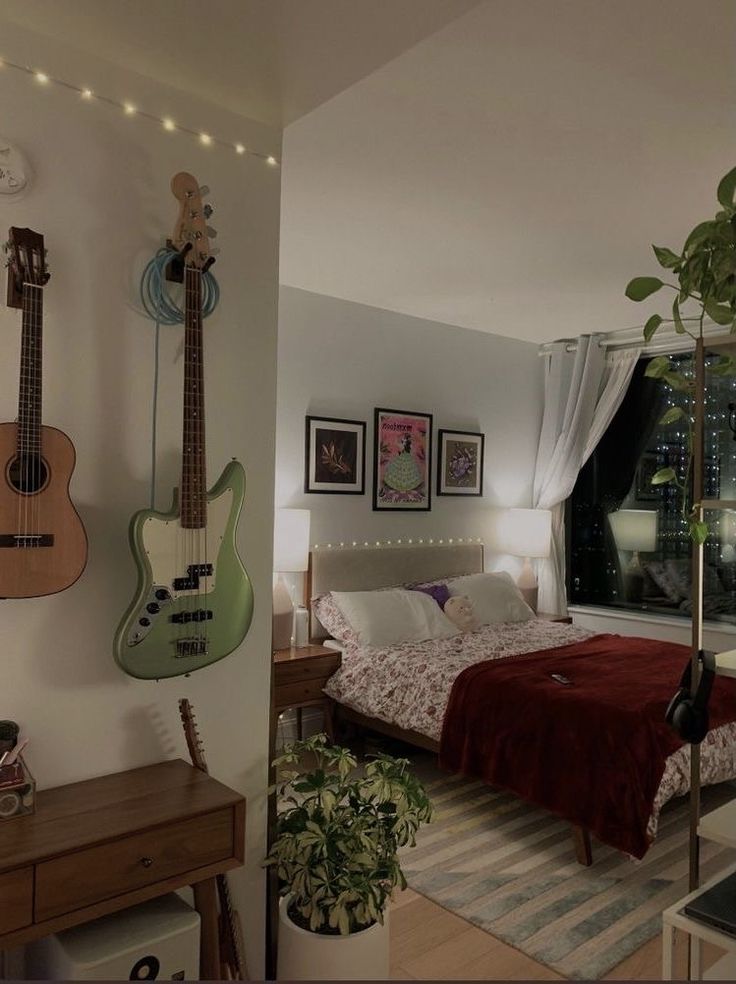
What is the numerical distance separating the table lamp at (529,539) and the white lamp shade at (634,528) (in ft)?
1.66

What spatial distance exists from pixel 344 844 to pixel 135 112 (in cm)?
195

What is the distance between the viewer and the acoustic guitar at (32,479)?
1635 mm

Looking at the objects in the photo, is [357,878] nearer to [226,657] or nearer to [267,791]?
[267,791]

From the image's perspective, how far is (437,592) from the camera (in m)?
4.81

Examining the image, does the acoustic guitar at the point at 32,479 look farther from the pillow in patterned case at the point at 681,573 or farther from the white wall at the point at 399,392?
the pillow in patterned case at the point at 681,573

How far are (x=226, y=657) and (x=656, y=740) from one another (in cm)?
179

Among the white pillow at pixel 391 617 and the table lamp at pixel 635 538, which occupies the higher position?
the table lamp at pixel 635 538

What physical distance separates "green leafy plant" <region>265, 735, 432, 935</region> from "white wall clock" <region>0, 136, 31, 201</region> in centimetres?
157

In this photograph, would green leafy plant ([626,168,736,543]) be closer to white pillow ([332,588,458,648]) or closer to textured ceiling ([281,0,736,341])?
textured ceiling ([281,0,736,341])

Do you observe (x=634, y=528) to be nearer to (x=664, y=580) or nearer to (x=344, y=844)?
(x=664, y=580)

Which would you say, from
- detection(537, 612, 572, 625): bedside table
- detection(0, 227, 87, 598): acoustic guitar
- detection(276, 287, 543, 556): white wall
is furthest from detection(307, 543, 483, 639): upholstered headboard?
detection(0, 227, 87, 598): acoustic guitar

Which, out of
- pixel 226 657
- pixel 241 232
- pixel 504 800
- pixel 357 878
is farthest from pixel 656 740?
pixel 241 232

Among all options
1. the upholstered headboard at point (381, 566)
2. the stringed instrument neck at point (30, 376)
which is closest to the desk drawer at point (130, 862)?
the stringed instrument neck at point (30, 376)

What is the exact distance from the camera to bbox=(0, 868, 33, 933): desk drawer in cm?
142
